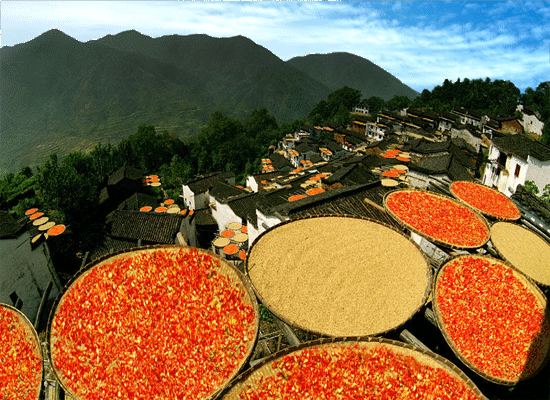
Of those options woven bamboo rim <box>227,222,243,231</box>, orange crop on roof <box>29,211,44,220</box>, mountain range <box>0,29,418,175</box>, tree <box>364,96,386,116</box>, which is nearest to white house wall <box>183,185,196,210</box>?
woven bamboo rim <box>227,222,243,231</box>

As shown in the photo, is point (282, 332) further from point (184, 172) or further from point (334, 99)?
point (334, 99)

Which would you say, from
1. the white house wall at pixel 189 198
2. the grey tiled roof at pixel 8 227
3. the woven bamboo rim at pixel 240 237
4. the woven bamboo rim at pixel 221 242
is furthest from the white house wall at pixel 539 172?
the white house wall at pixel 189 198

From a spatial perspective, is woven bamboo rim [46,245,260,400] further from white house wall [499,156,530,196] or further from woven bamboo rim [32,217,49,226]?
woven bamboo rim [32,217,49,226]

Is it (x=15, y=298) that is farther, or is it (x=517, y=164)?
(x=517, y=164)

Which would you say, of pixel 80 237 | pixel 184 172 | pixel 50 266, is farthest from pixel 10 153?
pixel 50 266

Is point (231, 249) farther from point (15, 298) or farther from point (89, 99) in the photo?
point (89, 99)

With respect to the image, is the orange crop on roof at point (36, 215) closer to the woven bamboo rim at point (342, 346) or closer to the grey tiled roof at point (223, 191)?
the grey tiled roof at point (223, 191)

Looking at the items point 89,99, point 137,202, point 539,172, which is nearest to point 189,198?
point 137,202
